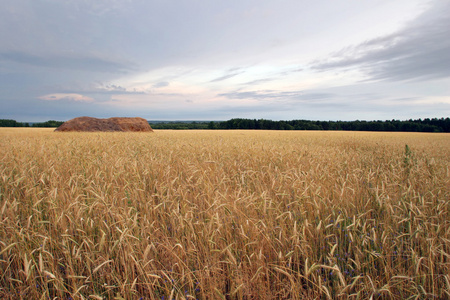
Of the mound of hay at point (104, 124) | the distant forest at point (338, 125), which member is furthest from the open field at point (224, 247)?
the distant forest at point (338, 125)

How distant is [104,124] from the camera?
20.3 meters

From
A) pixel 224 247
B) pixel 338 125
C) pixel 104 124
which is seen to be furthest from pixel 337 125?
pixel 224 247

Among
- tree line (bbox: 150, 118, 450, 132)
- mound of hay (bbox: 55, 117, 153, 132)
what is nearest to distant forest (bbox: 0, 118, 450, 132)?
tree line (bbox: 150, 118, 450, 132)

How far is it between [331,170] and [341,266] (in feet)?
10.3

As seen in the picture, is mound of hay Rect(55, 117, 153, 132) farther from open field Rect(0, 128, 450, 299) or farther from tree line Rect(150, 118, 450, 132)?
tree line Rect(150, 118, 450, 132)

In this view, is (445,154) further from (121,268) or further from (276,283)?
(121,268)

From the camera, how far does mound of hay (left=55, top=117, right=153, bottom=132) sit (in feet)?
62.3

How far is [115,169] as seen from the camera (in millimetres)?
4180

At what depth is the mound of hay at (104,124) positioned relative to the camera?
19.0 meters

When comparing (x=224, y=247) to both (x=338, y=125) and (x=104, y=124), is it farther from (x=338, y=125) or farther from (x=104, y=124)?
(x=338, y=125)

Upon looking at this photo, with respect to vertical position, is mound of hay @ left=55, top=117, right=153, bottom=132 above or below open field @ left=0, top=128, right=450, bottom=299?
above

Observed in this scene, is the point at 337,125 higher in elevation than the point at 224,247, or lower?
higher

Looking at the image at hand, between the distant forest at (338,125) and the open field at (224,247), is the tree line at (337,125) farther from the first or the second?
the open field at (224,247)

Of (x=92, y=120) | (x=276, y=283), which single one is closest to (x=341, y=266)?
(x=276, y=283)
